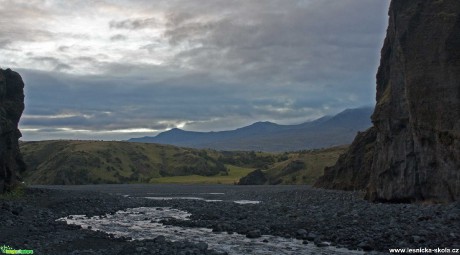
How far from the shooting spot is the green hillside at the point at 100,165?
531ft

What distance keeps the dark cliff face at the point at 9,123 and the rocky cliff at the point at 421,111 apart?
4736cm

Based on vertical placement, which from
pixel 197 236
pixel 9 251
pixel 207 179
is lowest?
pixel 207 179

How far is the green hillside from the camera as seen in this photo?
531 feet

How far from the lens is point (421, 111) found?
49844 mm

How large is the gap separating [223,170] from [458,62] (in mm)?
144156

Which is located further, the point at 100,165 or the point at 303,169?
the point at 100,165

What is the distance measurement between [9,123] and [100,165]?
110m

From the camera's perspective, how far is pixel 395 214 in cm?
3812

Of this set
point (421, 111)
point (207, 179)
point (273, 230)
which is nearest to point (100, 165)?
point (207, 179)

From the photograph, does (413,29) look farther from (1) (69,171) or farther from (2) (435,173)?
(1) (69,171)

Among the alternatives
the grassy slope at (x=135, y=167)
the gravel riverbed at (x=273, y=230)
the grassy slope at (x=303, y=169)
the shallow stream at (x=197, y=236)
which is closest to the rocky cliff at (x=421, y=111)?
the gravel riverbed at (x=273, y=230)

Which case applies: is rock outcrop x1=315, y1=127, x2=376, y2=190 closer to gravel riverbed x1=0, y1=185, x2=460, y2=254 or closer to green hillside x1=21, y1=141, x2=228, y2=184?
gravel riverbed x1=0, y1=185, x2=460, y2=254

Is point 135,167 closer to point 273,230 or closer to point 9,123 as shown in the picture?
point 9,123

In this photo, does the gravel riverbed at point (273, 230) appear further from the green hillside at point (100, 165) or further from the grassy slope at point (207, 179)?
the green hillside at point (100, 165)
